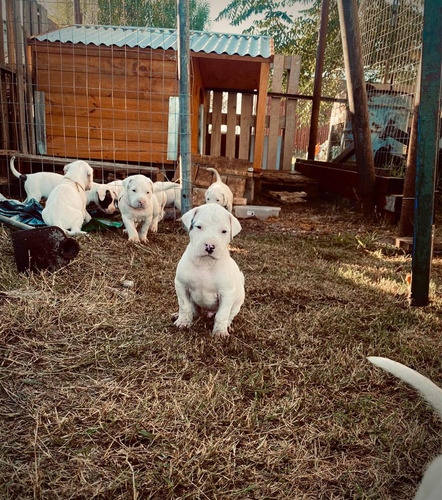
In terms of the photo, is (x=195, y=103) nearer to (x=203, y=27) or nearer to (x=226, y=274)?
(x=226, y=274)

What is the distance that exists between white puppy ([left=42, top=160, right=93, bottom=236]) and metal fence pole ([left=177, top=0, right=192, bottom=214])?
1.09 m

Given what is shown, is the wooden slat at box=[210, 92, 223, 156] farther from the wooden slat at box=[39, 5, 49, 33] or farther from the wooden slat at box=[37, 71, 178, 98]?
the wooden slat at box=[39, 5, 49, 33]

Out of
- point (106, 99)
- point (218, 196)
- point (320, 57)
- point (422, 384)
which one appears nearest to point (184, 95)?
point (218, 196)

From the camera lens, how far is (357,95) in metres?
5.80

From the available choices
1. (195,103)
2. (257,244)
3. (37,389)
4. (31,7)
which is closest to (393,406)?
(37,389)

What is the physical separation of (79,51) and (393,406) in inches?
306

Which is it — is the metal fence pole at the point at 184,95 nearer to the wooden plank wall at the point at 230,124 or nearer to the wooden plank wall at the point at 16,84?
the wooden plank wall at the point at 16,84

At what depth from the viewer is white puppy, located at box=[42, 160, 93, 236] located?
14.9 ft

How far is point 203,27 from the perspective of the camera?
2614 cm

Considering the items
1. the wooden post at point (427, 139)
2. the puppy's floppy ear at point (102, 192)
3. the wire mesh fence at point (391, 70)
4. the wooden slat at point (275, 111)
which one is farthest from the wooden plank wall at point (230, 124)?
the wooden post at point (427, 139)

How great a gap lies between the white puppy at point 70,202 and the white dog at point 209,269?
2381mm

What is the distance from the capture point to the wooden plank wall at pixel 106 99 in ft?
25.2

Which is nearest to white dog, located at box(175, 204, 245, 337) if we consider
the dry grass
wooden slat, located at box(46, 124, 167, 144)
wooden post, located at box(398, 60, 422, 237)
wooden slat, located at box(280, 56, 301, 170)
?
the dry grass

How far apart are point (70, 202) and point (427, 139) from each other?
3446mm
